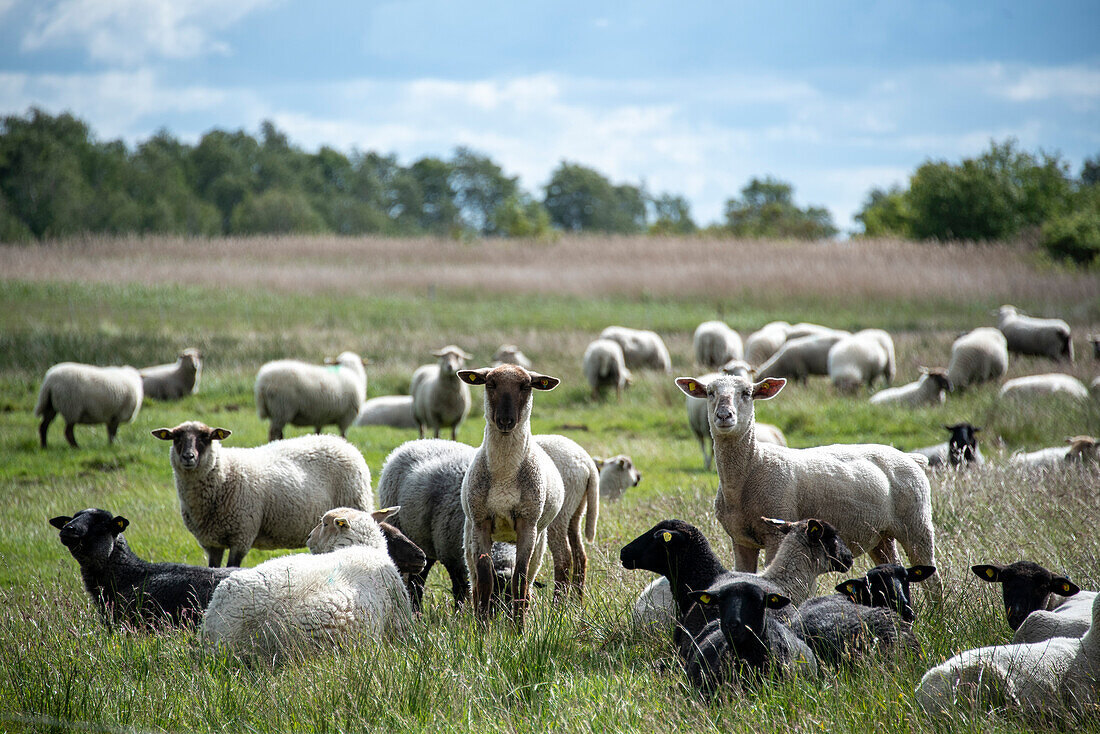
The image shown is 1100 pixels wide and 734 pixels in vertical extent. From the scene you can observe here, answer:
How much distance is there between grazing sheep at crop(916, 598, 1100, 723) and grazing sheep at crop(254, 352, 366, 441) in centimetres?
1031

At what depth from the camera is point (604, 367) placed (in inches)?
665

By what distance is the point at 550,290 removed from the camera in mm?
30547

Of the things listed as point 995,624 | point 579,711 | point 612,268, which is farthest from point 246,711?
point 612,268

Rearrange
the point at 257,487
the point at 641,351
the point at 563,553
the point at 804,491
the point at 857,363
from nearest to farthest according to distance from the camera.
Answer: the point at 804,491 → the point at 563,553 → the point at 257,487 → the point at 857,363 → the point at 641,351

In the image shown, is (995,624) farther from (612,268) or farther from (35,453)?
(612,268)

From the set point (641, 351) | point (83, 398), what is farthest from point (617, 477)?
point (641, 351)

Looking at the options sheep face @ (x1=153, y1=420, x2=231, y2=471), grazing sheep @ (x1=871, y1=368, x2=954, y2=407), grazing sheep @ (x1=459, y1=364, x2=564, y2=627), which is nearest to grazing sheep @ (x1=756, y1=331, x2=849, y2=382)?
grazing sheep @ (x1=871, y1=368, x2=954, y2=407)

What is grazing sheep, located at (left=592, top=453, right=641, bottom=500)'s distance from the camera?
34.0ft

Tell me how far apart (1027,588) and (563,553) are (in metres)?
2.95

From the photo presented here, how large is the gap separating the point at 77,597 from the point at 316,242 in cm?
3106

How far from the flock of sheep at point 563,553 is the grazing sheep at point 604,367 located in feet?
30.4

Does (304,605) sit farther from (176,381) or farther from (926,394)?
(926,394)

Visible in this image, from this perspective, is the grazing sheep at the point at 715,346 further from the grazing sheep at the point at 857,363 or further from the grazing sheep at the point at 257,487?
the grazing sheep at the point at 257,487

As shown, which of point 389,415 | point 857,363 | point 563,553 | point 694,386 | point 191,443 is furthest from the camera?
point 857,363
